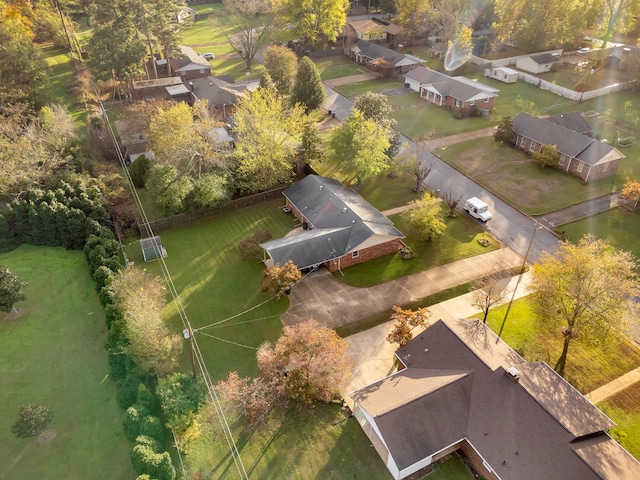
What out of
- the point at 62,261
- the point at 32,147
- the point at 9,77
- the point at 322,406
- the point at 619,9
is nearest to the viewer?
the point at 322,406

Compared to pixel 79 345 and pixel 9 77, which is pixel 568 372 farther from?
pixel 9 77

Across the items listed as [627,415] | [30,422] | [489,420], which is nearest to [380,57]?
[627,415]

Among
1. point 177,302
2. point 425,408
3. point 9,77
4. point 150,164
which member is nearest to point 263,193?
point 150,164

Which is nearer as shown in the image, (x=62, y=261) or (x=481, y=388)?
(x=481, y=388)

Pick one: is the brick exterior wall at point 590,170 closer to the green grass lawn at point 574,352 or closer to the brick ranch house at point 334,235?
the green grass lawn at point 574,352

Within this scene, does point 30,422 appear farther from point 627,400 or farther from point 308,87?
point 308,87

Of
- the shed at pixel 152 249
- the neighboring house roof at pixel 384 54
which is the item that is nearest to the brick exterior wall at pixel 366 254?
the shed at pixel 152 249
